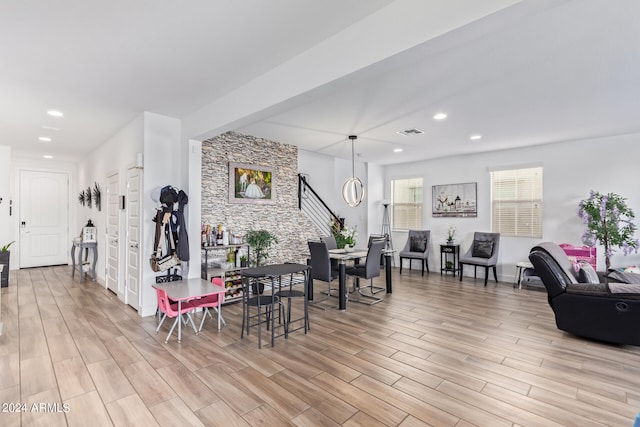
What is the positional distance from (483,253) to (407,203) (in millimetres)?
2342

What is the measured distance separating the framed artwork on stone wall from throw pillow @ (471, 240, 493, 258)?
4477mm

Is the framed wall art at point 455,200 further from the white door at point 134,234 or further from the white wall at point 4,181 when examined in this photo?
the white wall at point 4,181

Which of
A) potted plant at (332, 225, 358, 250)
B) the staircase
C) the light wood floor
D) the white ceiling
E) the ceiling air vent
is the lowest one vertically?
the light wood floor

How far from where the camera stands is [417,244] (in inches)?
308

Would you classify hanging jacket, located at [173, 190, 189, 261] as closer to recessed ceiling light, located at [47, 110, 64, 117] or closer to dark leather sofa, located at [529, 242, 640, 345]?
recessed ceiling light, located at [47, 110, 64, 117]

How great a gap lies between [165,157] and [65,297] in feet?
9.84

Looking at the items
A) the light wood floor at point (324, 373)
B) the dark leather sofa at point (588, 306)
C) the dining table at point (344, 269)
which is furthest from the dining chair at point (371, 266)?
the dark leather sofa at point (588, 306)

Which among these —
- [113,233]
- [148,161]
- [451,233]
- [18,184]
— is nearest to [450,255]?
[451,233]

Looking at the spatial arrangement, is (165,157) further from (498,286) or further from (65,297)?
(498,286)

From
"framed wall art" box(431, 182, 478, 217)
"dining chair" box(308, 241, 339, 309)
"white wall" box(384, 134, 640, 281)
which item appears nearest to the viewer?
"dining chair" box(308, 241, 339, 309)

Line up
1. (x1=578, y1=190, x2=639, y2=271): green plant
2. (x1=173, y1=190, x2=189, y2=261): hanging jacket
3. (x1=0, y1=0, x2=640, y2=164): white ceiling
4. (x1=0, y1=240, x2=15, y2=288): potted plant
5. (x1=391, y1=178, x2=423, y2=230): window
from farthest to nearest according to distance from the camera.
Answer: (x1=391, y1=178, x2=423, y2=230): window < (x1=0, y1=240, x2=15, y2=288): potted plant < (x1=578, y1=190, x2=639, y2=271): green plant < (x1=173, y1=190, x2=189, y2=261): hanging jacket < (x1=0, y1=0, x2=640, y2=164): white ceiling

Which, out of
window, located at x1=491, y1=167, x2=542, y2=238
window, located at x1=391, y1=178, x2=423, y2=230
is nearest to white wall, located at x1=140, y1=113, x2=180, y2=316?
window, located at x1=391, y1=178, x2=423, y2=230

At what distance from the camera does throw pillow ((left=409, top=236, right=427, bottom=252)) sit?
25.3ft

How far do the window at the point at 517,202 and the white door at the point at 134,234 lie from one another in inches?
268
